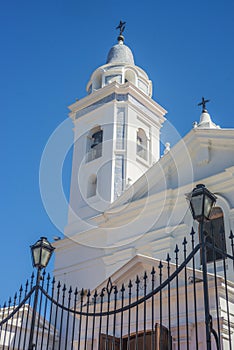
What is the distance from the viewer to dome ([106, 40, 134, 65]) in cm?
2691

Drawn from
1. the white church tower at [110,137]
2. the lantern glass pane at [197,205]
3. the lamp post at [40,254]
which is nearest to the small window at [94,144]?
the white church tower at [110,137]

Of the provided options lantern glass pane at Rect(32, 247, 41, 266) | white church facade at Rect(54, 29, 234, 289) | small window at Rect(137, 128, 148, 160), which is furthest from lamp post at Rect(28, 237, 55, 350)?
small window at Rect(137, 128, 148, 160)

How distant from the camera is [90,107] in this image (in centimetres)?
2452

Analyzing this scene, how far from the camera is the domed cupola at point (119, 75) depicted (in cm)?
2561

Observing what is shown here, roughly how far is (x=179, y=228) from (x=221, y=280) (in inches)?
226

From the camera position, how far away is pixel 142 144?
78.8 feet

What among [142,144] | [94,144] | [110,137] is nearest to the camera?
[110,137]

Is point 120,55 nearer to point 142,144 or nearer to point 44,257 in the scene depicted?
point 142,144

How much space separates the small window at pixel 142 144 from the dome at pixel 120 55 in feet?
15.4

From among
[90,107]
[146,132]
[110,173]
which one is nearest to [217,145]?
[110,173]

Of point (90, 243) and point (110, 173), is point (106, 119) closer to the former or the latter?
point (110, 173)

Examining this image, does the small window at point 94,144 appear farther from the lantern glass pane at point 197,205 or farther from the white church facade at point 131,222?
the lantern glass pane at point 197,205

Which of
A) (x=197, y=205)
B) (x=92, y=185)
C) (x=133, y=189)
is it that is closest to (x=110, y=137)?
(x=92, y=185)

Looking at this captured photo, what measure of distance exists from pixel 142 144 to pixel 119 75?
4.03 metres
